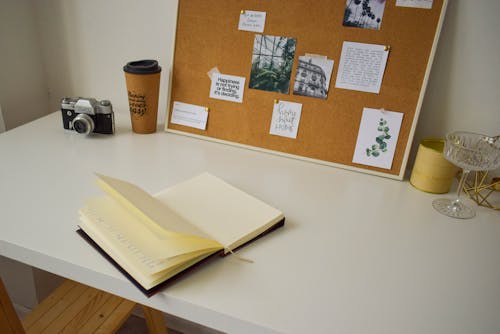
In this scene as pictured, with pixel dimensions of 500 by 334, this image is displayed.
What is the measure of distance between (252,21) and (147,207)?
0.59m

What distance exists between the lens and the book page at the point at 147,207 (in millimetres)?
627

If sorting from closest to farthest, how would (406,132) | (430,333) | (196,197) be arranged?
(430,333)
(196,197)
(406,132)

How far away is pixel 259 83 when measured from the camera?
1.01 m

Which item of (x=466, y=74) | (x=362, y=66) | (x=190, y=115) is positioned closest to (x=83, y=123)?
(x=190, y=115)

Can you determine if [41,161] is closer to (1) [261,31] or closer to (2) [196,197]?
(2) [196,197]

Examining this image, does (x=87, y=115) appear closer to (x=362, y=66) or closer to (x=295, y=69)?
(x=295, y=69)

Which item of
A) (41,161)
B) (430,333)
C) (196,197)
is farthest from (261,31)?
(430,333)

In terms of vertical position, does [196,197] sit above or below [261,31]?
below

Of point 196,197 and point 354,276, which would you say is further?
point 196,197

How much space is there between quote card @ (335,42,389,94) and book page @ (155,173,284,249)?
401mm

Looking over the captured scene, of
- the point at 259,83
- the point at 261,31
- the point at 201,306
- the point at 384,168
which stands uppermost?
the point at 261,31

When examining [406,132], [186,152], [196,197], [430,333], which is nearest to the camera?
[430,333]

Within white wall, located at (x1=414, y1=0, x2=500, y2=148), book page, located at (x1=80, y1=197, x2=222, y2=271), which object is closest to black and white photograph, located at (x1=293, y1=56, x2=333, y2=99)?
white wall, located at (x1=414, y1=0, x2=500, y2=148)

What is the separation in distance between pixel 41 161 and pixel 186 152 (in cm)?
36
